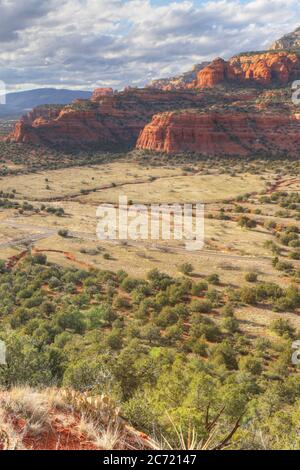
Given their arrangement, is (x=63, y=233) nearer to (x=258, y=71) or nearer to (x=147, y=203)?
(x=147, y=203)

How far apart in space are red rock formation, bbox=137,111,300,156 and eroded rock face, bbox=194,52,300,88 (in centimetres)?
4505

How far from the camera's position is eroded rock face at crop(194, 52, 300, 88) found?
533ft

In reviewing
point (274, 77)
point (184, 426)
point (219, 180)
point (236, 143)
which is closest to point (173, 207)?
point (219, 180)

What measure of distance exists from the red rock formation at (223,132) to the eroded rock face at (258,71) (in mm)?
45046

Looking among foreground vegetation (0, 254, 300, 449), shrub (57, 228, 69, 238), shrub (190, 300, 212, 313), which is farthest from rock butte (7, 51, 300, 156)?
shrub (190, 300, 212, 313)

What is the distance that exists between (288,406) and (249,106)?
135 meters

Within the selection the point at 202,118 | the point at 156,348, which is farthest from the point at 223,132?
the point at 156,348

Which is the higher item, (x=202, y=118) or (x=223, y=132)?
(x=202, y=118)

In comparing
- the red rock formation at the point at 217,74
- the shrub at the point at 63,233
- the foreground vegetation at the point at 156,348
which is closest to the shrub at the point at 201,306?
the foreground vegetation at the point at 156,348

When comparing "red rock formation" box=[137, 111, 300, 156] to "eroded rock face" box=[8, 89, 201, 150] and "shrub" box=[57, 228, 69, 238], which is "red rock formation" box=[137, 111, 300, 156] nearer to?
"eroded rock face" box=[8, 89, 201, 150]

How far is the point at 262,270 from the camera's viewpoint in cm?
3650

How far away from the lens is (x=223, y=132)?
126 meters

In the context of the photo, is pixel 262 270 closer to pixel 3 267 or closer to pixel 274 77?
pixel 3 267

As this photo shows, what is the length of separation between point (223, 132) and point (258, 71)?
59279 mm
